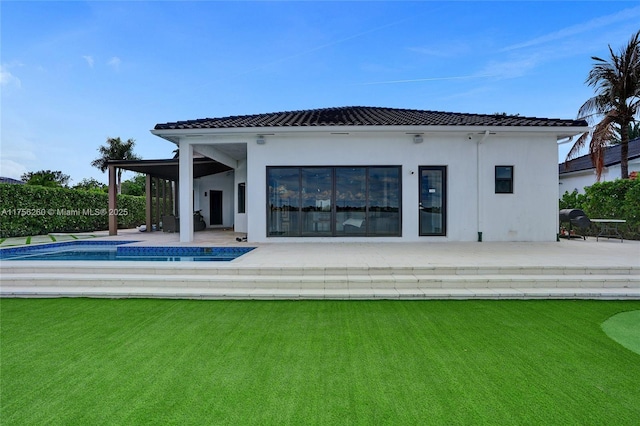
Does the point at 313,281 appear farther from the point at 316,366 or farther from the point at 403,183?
the point at 403,183

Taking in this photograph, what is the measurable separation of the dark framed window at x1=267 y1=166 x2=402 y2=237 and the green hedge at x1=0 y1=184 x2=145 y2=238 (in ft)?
38.4

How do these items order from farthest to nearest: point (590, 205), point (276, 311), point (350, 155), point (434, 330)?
point (590, 205), point (350, 155), point (276, 311), point (434, 330)

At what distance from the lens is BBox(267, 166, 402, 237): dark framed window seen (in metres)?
10.9

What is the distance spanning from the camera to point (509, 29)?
16.1m

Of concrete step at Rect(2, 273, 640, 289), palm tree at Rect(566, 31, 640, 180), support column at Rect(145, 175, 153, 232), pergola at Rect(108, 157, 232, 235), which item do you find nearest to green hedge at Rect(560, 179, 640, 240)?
palm tree at Rect(566, 31, 640, 180)

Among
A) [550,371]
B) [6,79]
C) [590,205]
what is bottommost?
[550,371]

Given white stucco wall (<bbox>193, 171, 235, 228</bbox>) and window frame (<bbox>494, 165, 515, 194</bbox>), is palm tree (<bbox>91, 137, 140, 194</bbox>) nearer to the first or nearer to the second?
white stucco wall (<bbox>193, 171, 235, 228</bbox>)

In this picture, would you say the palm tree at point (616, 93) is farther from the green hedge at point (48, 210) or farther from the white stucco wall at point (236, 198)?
the green hedge at point (48, 210)

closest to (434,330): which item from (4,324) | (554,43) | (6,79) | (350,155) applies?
(4,324)

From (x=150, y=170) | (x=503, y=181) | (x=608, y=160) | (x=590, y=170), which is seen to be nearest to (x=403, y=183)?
(x=503, y=181)

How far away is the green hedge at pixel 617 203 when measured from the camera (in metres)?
11.7

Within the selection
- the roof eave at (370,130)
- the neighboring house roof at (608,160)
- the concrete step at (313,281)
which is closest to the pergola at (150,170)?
the roof eave at (370,130)

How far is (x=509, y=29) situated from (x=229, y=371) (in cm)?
2000

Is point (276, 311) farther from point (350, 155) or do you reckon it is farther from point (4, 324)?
point (350, 155)
